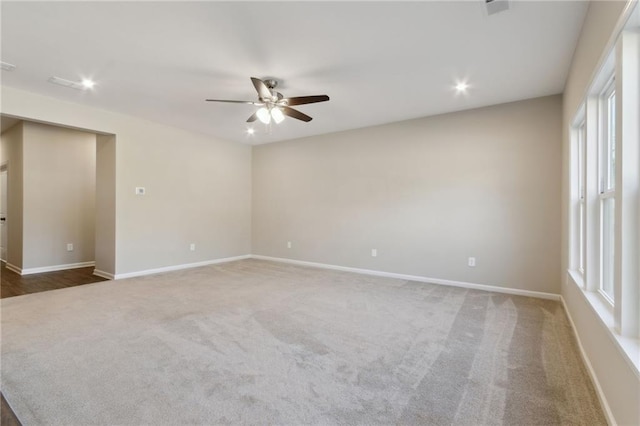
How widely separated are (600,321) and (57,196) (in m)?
7.66

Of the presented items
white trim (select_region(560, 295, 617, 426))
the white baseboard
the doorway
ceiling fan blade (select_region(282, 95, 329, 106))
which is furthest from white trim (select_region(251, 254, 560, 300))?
the doorway

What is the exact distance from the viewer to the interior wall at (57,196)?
17.0 feet

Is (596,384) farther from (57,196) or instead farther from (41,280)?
(57,196)

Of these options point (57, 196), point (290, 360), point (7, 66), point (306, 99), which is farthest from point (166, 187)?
point (290, 360)

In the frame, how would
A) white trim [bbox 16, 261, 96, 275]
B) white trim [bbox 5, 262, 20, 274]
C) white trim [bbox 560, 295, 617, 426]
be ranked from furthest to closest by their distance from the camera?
white trim [bbox 5, 262, 20, 274], white trim [bbox 16, 261, 96, 275], white trim [bbox 560, 295, 617, 426]

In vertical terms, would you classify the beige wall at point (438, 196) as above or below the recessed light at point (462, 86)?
below

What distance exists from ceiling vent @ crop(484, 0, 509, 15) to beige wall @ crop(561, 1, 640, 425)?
529 millimetres

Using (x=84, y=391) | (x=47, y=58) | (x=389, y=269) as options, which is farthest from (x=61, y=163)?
(x=389, y=269)

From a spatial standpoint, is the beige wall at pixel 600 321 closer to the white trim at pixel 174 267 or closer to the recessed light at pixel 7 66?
the recessed light at pixel 7 66

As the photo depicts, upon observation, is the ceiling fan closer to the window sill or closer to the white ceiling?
the white ceiling

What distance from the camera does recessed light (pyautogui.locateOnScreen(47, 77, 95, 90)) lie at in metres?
3.41

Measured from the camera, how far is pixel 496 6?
211cm

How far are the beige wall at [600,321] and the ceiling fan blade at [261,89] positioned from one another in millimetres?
2452

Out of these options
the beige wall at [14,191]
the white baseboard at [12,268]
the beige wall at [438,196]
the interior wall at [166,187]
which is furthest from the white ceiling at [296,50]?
the white baseboard at [12,268]
